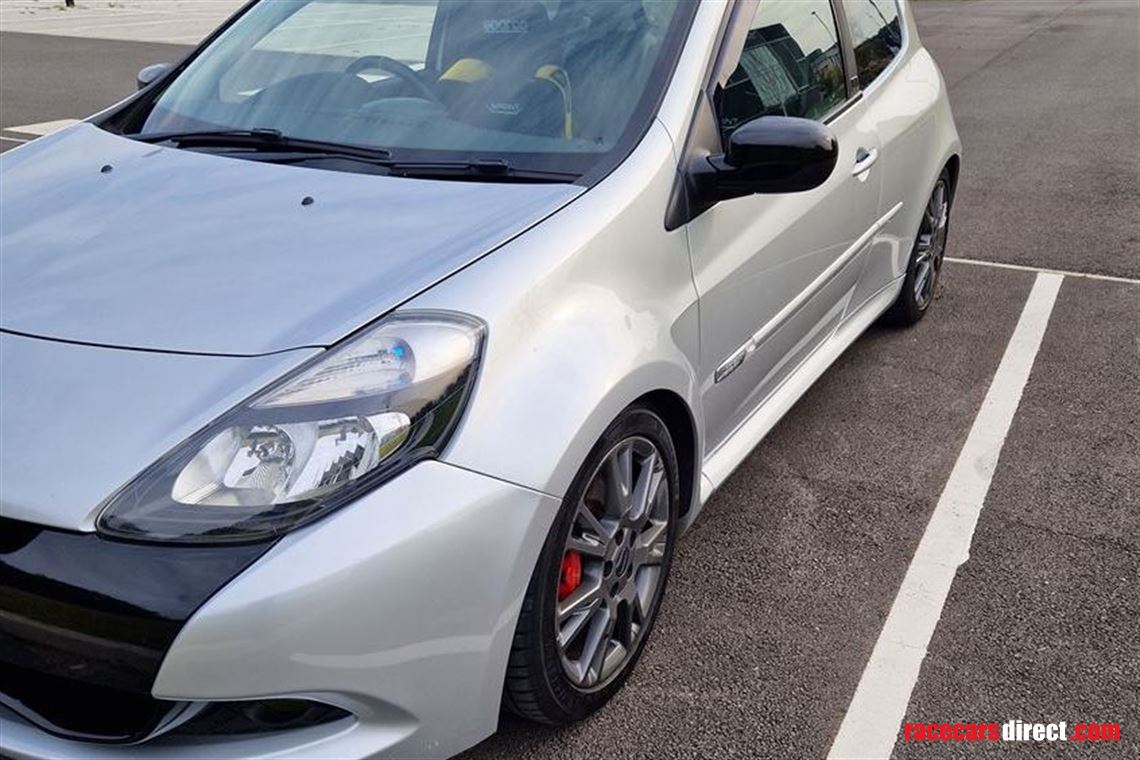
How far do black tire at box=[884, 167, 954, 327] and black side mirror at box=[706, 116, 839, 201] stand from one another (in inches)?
79.1

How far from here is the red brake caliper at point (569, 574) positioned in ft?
7.73

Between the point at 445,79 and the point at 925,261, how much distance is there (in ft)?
8.21

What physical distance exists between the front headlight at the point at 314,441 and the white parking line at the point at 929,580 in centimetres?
118

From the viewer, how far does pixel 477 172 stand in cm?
263

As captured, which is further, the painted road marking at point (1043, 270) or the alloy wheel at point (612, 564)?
the painted road marking at point (1043, 270)

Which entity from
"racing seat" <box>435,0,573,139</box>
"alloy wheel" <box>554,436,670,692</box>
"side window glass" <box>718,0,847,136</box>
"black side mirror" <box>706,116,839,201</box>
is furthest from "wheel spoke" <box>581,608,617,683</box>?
"side window glass" <box>718,0,847,136</box>

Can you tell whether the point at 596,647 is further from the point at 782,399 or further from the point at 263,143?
A: the point at 263,143

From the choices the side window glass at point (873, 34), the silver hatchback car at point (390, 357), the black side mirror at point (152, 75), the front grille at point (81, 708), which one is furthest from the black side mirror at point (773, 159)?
the black side mirror at point (152, 75)

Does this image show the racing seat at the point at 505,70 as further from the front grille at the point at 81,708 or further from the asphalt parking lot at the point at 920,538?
the front grille at the point at 81,708

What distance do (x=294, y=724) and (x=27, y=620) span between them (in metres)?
0.46

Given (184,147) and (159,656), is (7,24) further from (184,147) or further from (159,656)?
(159,656)

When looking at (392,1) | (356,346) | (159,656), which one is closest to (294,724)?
(159,656)

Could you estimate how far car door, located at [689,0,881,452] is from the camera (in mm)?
2834

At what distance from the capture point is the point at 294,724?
6.45 ft
